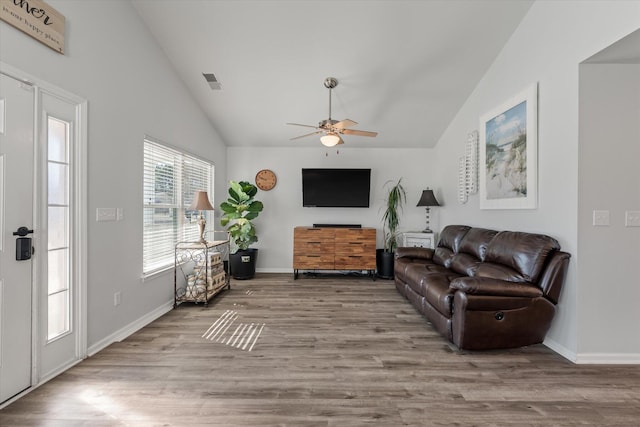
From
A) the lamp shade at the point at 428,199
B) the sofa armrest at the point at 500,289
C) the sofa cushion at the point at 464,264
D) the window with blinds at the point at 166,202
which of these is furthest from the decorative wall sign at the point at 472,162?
the window with blinds at the point at 166,202

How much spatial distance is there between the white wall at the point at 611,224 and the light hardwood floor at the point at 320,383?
1.10ft

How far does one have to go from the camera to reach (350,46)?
3.42 meters

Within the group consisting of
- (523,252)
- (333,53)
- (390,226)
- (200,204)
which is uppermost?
(333,53)

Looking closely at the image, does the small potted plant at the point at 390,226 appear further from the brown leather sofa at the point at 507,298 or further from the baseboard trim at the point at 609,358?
the baseboard trim at the point at 609,358

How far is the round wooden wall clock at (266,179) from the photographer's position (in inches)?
224

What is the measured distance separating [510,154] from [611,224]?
1.21 meters

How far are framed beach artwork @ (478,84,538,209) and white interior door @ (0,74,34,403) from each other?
14.4 ft

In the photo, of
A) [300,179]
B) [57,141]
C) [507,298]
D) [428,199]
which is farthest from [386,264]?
[57,141]

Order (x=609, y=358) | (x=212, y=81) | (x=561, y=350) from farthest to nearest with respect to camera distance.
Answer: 1. (x=212, y=81)
2. (x=561, y=350)
3. (x=609, y=358)

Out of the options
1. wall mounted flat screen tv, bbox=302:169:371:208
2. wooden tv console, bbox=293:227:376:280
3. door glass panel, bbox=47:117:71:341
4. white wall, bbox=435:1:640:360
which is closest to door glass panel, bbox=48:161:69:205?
door glass panel, bbox=47:117:71:341

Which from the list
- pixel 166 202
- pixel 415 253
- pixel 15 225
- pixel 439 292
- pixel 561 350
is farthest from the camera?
pixel 415 253

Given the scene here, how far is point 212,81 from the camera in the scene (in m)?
3.98

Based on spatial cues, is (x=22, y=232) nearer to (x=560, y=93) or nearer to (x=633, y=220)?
(x=560, y=93)

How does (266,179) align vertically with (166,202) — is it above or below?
above
